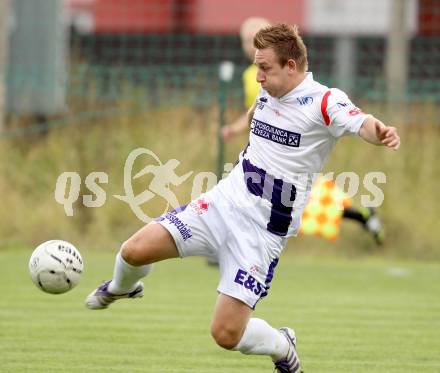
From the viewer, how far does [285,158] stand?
19.3ft

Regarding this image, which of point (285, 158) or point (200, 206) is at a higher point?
point (285, 158)

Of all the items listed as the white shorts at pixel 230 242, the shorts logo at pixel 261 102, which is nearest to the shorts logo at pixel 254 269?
the white shorts at pixel 230 242

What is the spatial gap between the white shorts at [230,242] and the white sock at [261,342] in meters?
0.12

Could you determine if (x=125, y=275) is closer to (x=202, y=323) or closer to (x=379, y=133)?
(x=379, y=133)

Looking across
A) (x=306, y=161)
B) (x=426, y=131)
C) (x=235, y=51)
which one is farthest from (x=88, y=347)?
(x=235, y=51)

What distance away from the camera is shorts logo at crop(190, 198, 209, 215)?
19.3 ft

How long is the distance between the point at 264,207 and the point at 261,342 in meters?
0.67

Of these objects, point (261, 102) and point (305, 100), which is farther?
point (261, 102)

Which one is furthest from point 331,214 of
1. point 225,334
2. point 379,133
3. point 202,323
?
point 379,133

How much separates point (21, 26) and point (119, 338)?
32.3 ft

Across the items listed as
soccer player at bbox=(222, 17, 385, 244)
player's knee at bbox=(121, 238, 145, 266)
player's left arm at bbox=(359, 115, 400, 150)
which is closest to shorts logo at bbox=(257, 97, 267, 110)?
player's left arm at bbox=(359, 115, 400, 150)

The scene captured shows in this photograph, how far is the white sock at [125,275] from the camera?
19.6ft

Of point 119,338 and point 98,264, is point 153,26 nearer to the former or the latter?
point 98,264

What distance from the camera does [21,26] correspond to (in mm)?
16234
